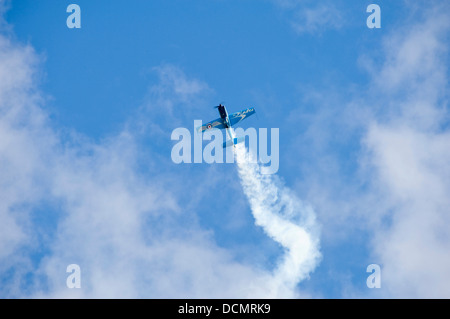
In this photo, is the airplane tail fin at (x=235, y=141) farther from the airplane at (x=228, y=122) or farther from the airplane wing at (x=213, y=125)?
the airplane wing at (x=213, y=125)

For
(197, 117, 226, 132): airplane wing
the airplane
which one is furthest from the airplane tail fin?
(197, 117, 226, 132): airplane wing

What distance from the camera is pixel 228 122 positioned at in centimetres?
9250

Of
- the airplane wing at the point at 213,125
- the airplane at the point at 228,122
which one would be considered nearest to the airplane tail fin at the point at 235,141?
the airplane at the point at 228,122

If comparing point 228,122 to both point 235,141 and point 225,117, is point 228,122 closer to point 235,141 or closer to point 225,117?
point 225,117

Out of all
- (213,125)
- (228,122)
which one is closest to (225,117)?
(228,122)

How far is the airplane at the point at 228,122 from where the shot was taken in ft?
300

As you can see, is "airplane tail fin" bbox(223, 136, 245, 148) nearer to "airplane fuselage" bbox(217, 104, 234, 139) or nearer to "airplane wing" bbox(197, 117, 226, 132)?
"airplane fuselage" bbox(217, 104, 234, 139)

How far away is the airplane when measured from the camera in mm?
91312
